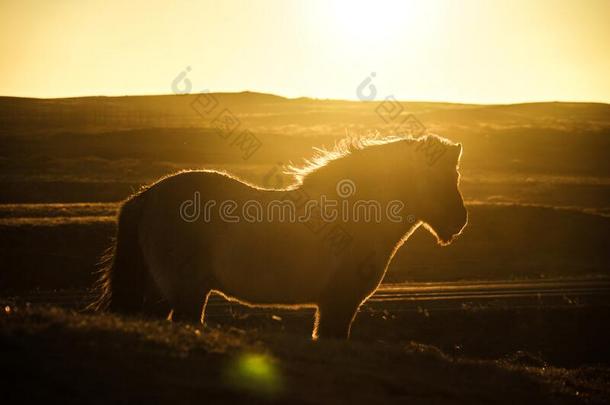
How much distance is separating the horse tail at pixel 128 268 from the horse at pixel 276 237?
14 millimetres

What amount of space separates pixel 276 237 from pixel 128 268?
2.13 metres

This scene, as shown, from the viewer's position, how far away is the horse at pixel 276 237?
10734 millimetres

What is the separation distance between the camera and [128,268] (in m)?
11.1

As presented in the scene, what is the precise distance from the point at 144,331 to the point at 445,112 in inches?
4950

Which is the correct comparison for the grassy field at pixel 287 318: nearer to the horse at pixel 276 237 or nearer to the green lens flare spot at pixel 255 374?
the green lens flare spot at pixel 255 374

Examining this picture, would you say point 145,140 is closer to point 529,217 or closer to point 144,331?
point 529,217

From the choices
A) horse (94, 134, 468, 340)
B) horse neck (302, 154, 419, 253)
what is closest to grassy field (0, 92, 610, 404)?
horse (94, 134, 468, 340)

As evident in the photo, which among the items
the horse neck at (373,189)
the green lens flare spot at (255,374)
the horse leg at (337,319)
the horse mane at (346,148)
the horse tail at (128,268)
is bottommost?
the green lens flare spot at (255,374)

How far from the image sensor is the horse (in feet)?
35.2

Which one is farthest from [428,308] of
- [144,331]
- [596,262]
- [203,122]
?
[203,122]

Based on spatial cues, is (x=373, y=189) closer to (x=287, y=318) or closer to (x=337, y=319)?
(x=337, y=319)

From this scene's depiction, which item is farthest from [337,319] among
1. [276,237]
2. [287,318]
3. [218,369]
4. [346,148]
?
[287,318]

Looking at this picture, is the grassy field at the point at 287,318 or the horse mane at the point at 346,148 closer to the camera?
the grassy field at the point at 287,318

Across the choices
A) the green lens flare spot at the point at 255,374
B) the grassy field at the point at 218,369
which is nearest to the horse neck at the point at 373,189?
the grassy field at the point at 218,369
